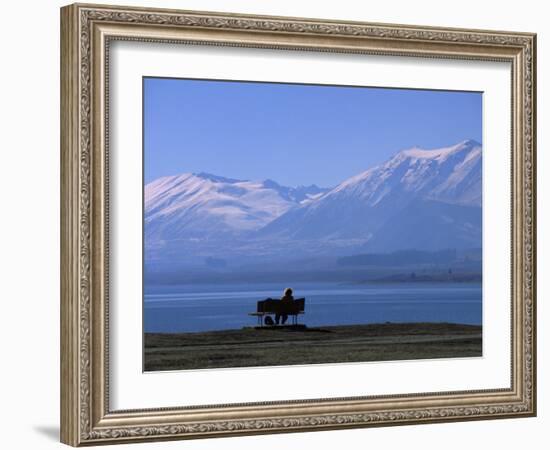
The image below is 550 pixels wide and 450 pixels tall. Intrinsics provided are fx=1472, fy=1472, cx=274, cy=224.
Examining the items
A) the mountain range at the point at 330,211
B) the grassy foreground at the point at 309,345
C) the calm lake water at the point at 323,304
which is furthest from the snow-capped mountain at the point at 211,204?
the grassy foreground at the point at 309,345

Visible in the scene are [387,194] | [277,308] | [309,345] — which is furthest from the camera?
[387,194]

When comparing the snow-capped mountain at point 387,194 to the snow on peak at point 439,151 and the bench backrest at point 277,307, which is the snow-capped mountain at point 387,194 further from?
the bench backrest at point 277,307

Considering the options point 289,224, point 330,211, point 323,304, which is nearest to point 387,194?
point 330,211

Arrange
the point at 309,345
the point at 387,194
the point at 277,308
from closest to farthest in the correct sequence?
the point at 277,308, the point at 309,345, the point at 387,194

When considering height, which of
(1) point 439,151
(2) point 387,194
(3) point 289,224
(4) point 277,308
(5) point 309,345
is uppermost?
(1) point 439,151

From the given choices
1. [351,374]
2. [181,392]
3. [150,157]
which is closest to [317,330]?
[351,374]

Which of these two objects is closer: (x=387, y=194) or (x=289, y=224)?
(x=289, y=224)

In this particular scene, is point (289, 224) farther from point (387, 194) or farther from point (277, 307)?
point (387, 194)
